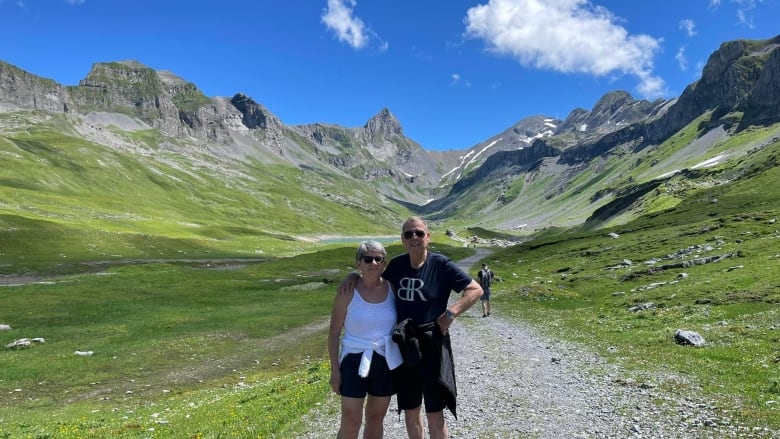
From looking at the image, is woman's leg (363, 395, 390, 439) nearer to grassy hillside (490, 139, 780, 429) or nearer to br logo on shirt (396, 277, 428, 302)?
br logo on shirt (396, 277, 428, 302)

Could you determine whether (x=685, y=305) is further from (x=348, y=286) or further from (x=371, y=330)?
(x=348, y=286)

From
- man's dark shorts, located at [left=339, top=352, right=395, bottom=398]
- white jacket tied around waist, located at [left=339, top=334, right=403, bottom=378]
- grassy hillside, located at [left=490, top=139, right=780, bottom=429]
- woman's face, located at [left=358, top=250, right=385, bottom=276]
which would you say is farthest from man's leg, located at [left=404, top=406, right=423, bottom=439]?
grassy hillside, located at [left=490, top=139, right=780, bottom=429]

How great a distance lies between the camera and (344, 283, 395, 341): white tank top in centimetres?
861

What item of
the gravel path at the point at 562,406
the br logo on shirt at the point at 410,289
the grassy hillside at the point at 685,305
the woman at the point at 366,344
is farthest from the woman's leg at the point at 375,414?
the grassy hillside at the point at 685,305

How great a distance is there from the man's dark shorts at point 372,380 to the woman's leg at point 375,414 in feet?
0.54

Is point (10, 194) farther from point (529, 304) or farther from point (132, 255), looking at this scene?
point (529, 304)

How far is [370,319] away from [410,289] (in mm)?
946

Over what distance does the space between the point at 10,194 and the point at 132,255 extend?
110m

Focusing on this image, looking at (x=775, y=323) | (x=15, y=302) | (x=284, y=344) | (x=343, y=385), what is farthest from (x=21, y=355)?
(x=775, y=323)

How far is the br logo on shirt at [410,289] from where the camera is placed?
8.58 metres

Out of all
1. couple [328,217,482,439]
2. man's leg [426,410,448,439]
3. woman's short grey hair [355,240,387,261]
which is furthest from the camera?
woman's short grey hair [355,240,387,261]

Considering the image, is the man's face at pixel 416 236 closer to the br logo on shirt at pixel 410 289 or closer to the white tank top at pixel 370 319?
the br logo on shirt at pixel 410 289

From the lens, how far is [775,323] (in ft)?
78.6

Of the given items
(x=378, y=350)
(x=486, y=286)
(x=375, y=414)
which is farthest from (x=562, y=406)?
(x=486, y=286)
